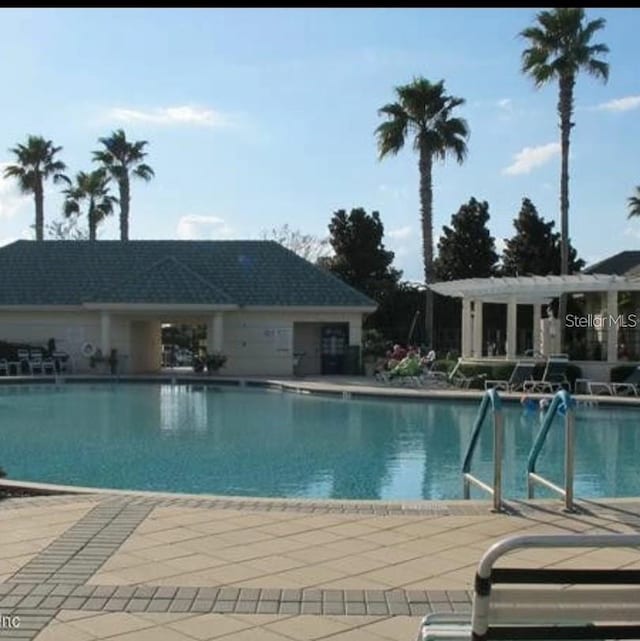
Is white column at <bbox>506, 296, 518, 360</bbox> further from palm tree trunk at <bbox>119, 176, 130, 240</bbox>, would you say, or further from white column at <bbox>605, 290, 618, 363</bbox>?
palm tree trunk at <bbox>119, 176, 130, 240</bbox>

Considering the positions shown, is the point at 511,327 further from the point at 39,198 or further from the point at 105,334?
the point at 39,198

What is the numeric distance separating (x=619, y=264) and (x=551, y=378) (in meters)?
13.0

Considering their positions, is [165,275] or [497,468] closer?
[497,468]

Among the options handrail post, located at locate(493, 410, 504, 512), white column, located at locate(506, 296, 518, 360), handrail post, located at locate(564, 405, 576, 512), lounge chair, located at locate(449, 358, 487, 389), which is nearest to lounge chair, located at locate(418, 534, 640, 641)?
handrail post, located at locate(493, 410, 504, 512)

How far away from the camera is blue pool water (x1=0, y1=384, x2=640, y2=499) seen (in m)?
10.7

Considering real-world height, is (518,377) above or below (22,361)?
below

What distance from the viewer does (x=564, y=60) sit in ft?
99.1

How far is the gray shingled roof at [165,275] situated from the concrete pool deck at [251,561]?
969 inches

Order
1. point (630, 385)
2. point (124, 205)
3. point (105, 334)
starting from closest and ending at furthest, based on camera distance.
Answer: point (630, 385) < point (105, 334) < point (124, 205)

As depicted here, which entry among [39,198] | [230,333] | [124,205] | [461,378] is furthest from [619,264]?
[39,198]

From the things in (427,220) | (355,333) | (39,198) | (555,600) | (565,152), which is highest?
(39,198)

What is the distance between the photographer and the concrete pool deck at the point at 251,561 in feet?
14.5

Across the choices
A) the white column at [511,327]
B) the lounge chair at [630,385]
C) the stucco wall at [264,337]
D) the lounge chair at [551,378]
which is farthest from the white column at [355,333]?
the lounge chair at [630,385]

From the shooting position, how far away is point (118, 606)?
464 centimetres
